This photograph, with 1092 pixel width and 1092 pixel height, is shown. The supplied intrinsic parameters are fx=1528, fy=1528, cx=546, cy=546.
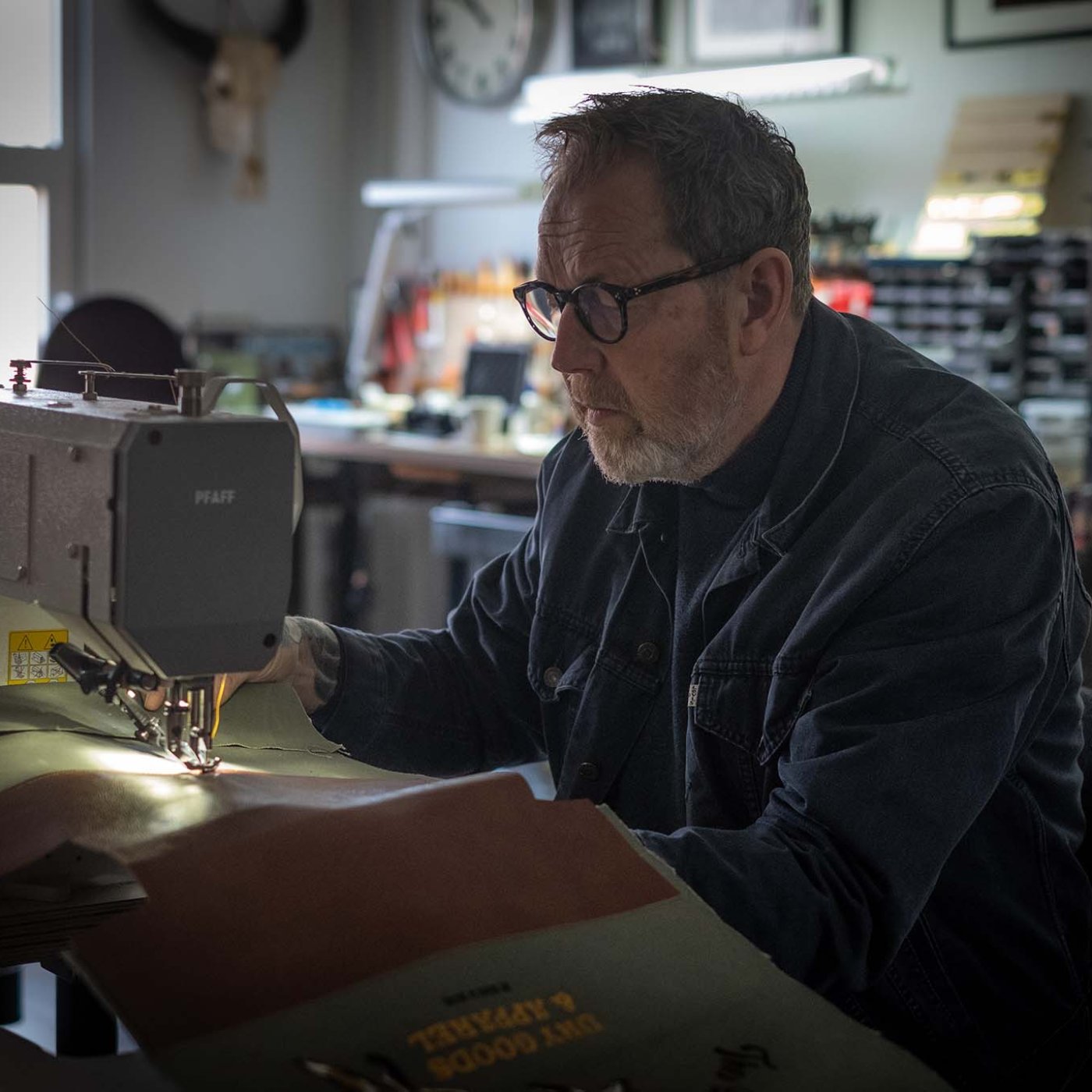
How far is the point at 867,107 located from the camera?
4820 mm

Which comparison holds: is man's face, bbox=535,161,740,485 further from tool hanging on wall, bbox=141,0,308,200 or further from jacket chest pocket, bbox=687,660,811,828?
tool hanging on wall, bbox=141,0,308,200

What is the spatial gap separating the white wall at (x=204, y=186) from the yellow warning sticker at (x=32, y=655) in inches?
164

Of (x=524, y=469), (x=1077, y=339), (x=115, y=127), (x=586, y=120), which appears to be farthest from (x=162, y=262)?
(x=586, y=120)

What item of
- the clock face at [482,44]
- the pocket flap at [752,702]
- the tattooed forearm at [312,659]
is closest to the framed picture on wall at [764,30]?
the clock face at [482,44]

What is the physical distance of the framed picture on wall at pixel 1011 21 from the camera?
4379mm

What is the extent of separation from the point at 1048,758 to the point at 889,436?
322 mm

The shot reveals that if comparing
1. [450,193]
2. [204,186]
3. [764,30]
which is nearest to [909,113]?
[764,30]

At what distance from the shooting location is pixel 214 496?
1.10 meters

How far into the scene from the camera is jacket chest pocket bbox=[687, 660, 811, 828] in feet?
4.25

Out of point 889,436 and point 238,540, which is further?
point 889,436

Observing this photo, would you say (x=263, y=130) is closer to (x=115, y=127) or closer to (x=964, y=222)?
(x=115, y=127)

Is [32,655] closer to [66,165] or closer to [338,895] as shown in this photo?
[338,895]

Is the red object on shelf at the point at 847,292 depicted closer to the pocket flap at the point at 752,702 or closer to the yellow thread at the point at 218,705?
the pocket flap at the point at 752,702

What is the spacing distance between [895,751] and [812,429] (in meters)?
0.39
